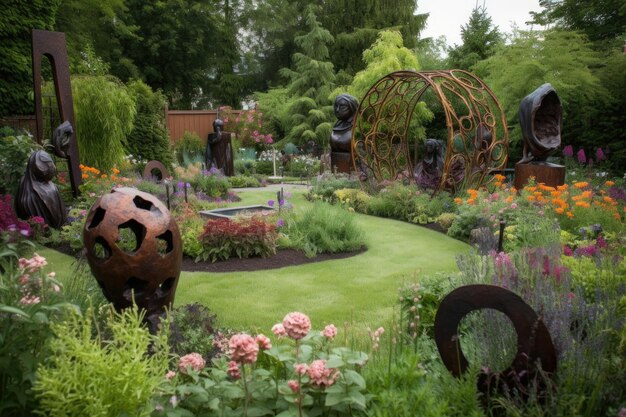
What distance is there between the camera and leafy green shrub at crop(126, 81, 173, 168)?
45.8 feet

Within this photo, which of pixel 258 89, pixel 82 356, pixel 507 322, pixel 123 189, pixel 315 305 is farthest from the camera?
pixel 258 89

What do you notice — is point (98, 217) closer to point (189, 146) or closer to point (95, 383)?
point (95, 383)

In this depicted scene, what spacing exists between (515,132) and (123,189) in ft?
41.5

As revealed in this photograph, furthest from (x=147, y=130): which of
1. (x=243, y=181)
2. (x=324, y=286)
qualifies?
(x=324, y=286)

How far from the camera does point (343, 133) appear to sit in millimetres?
13555

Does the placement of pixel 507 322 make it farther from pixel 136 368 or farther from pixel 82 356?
pixel 82 356

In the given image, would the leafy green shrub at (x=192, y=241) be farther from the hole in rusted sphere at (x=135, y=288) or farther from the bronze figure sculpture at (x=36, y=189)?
the hole in rusted sphere at (x=135, y=288)

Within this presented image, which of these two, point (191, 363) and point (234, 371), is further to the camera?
point (191, 363)

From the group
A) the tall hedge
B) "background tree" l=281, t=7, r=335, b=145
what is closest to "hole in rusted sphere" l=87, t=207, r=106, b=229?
the tall hedge

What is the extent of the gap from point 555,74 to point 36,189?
39.1 feet

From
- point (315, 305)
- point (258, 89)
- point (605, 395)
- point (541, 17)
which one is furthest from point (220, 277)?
point (258, 89)

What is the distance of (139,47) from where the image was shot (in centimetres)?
2512

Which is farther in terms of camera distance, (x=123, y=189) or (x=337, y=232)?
(x=337, y=232)

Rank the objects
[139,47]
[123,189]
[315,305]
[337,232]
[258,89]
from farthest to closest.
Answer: [258,89], [139,47], [337,232], [315,305], [123,189]
